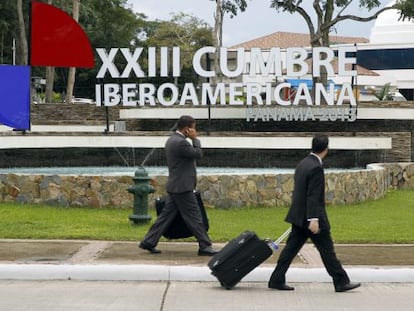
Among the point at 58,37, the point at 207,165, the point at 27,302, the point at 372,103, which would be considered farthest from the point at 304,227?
the point at 372,103

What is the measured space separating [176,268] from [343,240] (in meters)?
3.33

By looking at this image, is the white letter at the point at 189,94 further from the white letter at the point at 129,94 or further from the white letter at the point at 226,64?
the white letter at the point at 129,94

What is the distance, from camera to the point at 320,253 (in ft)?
27.8

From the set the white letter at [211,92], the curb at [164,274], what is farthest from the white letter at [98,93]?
the curb at [164,274]

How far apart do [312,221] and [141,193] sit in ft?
14.6

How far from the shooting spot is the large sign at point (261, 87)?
Result: 25.2 m

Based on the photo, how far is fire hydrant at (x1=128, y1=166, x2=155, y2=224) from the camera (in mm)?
12094

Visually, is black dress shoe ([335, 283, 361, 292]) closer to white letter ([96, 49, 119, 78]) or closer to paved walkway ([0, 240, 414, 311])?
paved walkway ([0, 240, 414, 311])

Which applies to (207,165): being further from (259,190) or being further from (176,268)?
(176,268)

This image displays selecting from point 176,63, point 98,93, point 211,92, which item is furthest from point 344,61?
point 98,93

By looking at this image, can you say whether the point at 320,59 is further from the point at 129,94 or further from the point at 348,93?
the point at 129,94

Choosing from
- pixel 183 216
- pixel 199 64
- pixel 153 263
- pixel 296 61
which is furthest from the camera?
pixel 199 64

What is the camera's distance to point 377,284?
30.0ft

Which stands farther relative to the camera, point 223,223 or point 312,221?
point 223,223
